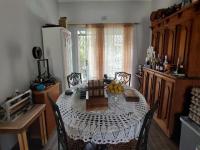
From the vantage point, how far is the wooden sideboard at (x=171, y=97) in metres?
2.03

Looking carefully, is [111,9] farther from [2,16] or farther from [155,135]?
[155,135]

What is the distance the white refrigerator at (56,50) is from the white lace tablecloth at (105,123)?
1.55m

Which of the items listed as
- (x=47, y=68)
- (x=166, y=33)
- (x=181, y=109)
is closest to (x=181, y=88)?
(x=181, y=109)

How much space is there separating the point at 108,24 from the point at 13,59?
256 centimetres

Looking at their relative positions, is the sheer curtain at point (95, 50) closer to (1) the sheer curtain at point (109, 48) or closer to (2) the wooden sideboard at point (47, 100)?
(1) the sheer curtain at point (109, 48)

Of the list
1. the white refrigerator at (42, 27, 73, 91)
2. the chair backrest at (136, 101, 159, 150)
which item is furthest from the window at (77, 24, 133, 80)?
the chair backrest at (136, 101, 159, 150)

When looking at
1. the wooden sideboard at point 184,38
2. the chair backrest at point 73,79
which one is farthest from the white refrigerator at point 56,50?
the wooden sideboard at point 184,38

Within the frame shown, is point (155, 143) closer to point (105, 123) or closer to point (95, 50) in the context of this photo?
point (105, 123)

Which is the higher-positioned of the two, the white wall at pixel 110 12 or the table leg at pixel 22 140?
the white wall at pixel 110 12

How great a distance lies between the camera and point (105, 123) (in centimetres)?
130

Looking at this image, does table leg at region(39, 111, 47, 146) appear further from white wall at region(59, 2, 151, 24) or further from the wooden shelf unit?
white wall at region(59, 2, 151, 24)

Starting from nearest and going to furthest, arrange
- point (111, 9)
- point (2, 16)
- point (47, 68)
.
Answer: point (2, 16) < point (47, 68) < point (111, 9)

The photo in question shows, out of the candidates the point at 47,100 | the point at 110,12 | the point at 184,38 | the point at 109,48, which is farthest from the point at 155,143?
the point at 110,12

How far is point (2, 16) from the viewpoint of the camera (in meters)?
1.92
